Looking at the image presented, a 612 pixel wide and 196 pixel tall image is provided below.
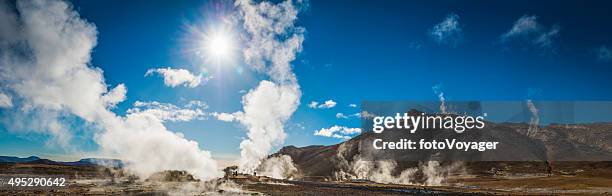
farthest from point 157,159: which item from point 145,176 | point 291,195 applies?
point 291,195

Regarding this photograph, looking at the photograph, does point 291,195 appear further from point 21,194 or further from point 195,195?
point 21,194

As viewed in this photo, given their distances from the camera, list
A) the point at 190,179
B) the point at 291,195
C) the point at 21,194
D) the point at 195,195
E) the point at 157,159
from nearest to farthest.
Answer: the point at 21,194 < the point at 195,195 < the point at 291,195 < the point at 190,179 < the point at 157,159

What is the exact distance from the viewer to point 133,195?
208 ft

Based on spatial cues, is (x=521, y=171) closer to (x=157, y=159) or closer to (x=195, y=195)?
(x=157, y=159)

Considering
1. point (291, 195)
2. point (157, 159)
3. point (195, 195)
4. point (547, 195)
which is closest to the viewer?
point (195, 195)

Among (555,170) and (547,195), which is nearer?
(547,195)

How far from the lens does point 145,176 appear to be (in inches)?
4365

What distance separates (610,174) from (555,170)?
30.8 m

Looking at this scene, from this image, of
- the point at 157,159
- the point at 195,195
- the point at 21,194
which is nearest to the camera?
the point at 21,194

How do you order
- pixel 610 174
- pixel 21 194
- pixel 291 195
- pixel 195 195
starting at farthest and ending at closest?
1. pixel 610 174
2. pixel 291 195
3. pixel 195 195
4. pixel 21 194

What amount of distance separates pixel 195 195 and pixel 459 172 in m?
153

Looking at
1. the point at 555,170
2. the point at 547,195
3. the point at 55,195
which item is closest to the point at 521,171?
the point at 555,170

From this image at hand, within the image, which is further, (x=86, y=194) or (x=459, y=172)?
(x=459, y=172)

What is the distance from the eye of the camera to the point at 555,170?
190m
